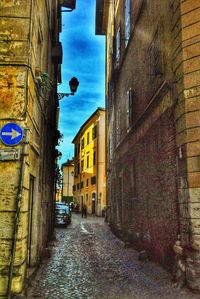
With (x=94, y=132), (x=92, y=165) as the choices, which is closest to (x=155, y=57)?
(x=94, y=132)

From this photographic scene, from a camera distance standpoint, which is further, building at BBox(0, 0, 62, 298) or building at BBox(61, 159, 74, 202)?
building at BBox(61, 159, 74, 202)

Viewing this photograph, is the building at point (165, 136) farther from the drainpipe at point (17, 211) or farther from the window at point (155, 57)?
the drainpipe at point (17, 211)

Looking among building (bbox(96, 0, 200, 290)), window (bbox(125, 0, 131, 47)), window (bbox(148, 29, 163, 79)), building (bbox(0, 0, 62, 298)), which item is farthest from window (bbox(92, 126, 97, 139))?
building (bbox(0, 0, 62, 298))

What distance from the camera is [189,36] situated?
786 cm

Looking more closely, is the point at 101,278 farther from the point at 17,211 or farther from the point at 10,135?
the point at 10,135

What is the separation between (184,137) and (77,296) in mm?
3904

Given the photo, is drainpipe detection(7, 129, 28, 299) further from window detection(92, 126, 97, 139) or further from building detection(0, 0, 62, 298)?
window detection(92, 126, 97, 139)

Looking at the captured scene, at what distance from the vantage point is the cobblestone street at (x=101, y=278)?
676 cm

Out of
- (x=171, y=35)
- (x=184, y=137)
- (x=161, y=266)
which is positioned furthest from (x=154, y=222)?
(x=171, y=35)

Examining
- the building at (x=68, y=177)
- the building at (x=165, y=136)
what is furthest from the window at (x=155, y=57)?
the building at (x=68, y=177)

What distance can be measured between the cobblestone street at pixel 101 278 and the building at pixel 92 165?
88.1 feet

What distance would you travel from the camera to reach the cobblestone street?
22.2ft

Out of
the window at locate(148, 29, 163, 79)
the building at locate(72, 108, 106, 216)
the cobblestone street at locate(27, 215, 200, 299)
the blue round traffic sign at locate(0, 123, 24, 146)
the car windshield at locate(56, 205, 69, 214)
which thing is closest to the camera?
the blue round traffic sign at locate(0, 123, 24, 146)

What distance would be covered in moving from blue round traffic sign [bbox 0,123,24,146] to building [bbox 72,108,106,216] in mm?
31819
